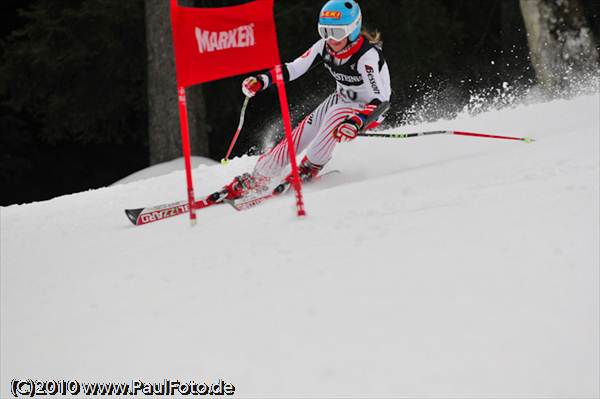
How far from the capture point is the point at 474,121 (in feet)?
24.7

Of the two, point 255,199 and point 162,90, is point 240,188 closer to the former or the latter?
point 255,199

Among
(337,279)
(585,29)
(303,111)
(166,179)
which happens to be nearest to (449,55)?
(303,111)

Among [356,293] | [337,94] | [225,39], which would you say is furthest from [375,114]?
[356,293]

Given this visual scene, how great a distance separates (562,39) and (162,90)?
16.1 ft

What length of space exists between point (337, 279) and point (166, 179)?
13.5 ft

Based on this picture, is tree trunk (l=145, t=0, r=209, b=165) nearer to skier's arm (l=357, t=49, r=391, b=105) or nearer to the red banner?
skier's arm (l=357, t=49, r=391, b=105)

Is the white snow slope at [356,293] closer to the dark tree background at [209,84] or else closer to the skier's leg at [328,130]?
the skier's leg at [328,130]

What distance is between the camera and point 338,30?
215 inches

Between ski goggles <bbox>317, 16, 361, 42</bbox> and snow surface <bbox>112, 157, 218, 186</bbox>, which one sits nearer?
ski goggles <bbox>317, 16, 361, 42</bbox>

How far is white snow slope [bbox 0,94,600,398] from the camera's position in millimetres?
2936

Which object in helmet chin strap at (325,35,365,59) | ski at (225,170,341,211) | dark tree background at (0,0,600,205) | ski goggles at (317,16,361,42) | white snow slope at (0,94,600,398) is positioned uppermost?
dark tree background at (0,0,600,205)

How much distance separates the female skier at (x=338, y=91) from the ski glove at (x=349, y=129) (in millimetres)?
14

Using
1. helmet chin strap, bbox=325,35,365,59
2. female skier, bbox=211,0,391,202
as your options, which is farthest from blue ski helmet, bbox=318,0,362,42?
helmet chin strap, bbox=325,35,365,59

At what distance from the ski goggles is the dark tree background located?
5091 millimetres
